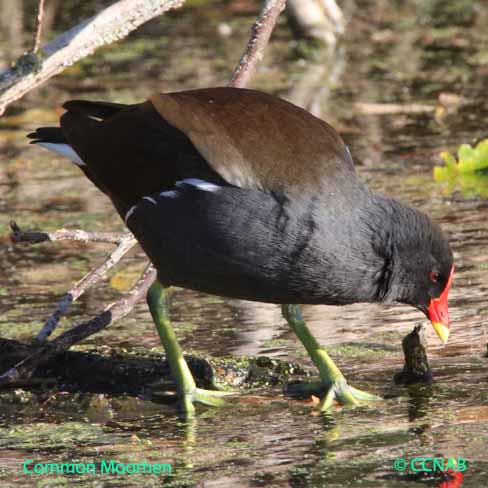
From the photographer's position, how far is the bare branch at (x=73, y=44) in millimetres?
4777

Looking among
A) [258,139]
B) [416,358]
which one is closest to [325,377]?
[416,358]

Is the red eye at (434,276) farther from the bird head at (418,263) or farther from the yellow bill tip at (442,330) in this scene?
the yellow bill tip at (442,330)

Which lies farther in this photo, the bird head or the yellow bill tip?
the yellow bill tip

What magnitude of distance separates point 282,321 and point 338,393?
926 mm

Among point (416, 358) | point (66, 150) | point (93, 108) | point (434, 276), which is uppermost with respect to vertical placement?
point (93, 108)

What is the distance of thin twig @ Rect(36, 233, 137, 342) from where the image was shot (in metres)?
4.33

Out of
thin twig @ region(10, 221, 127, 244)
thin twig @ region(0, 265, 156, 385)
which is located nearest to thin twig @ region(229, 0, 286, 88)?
thin twig @ region(10, 221, 127, 244)

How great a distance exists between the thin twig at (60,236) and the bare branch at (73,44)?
59 centimetres

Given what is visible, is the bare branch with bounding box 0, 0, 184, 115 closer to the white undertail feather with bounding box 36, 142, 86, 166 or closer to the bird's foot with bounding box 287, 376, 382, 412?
the white undertail feather with bounding box 36, 142, 86, 166

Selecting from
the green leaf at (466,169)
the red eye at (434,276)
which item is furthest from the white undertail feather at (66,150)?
the green leaf at (466,169)

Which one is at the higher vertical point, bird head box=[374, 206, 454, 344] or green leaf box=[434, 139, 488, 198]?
green leaf box=[434, 139, 488, 198]

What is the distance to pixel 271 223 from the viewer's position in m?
3.81

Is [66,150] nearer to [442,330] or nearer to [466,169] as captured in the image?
[442,330]

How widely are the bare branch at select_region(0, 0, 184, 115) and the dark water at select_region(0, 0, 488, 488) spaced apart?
909 millimetres
